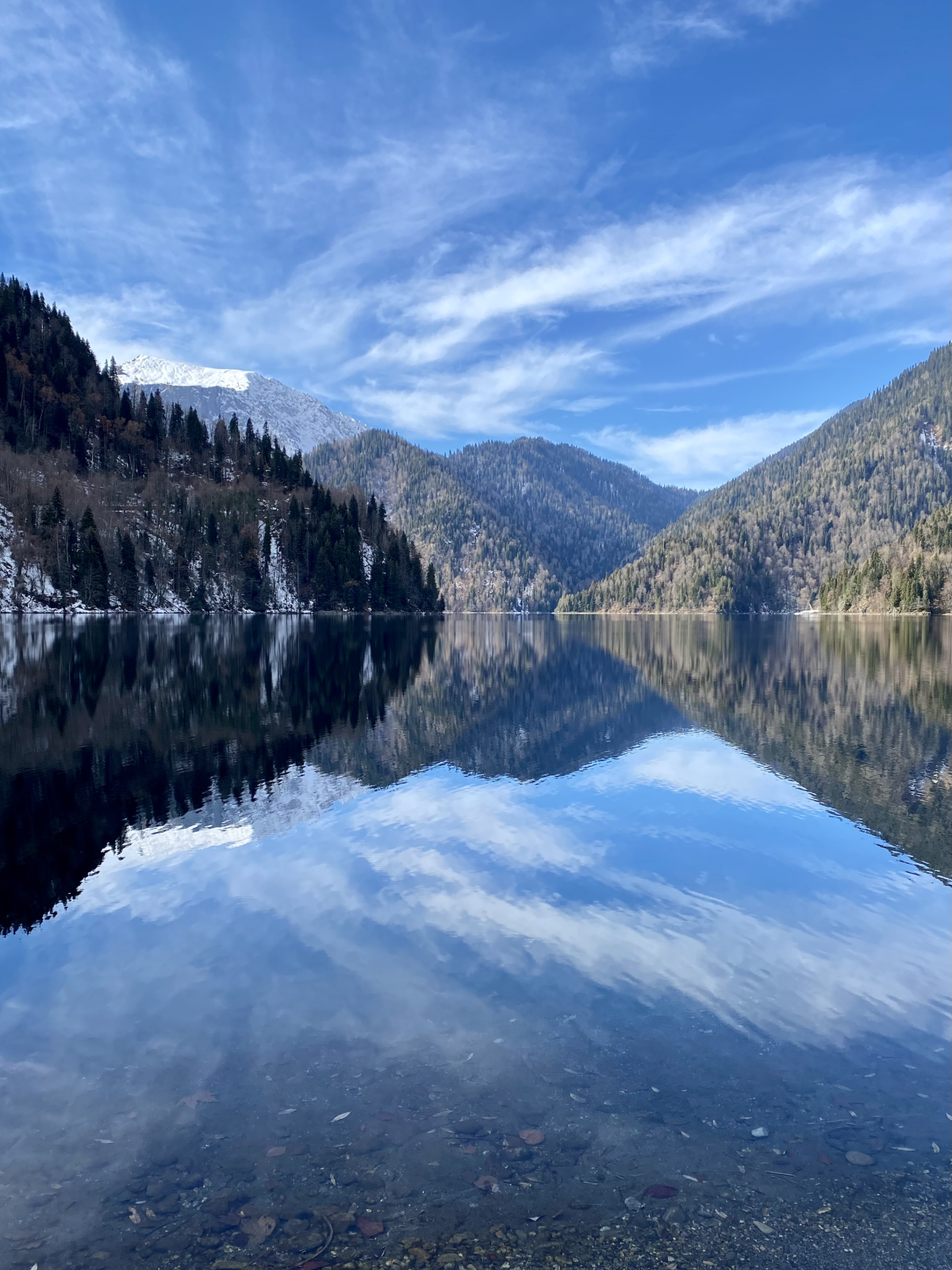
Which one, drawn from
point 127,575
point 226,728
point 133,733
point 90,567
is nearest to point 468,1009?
point 133,733

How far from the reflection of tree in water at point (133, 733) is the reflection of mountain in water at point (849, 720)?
811 inches

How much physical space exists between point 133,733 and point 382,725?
39.5ft

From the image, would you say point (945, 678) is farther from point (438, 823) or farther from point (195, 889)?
point (195, 889)

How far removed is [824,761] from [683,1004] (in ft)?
69.9

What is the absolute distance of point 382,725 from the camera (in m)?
36.7

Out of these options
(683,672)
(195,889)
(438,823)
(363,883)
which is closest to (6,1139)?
(195,889)

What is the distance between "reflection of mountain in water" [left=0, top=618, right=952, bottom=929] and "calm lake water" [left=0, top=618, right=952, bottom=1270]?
29 centimetres

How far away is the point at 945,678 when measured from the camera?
5428 cm

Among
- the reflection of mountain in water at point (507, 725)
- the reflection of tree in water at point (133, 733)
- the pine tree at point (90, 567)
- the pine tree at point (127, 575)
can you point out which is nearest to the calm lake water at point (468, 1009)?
the reflection of tree in water at point (133, 733)

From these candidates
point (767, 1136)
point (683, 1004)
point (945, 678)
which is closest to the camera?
point (767, 1136)

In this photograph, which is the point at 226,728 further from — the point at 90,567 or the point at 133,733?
the point at 90,567

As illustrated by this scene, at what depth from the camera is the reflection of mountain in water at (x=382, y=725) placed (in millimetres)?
21219

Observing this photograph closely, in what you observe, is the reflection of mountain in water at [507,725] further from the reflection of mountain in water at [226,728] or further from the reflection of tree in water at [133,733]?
the reflection of tree in water at [133,733]

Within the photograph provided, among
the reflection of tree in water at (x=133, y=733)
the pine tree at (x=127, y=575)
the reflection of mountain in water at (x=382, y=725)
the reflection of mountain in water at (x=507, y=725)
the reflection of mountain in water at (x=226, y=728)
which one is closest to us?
the reflection of tree in water at (x=133, y=733)
